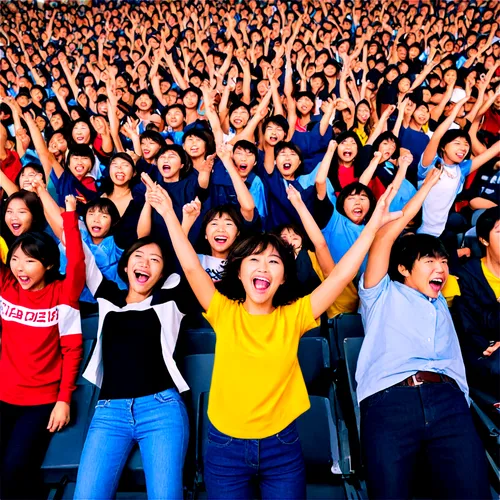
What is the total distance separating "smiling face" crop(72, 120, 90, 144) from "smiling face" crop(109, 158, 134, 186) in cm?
92

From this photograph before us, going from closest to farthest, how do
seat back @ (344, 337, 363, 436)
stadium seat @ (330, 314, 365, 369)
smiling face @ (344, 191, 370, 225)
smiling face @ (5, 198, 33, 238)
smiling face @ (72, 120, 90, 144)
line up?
seat back @ (344, 337, 363, 436) → stadium seat @ (330, 314, 365, 369) → smiling face @ (5, 198, 33, 238) → smiling face @ (344, 191, 370, 225) → smiling face @ (72, 120, 90, 144)

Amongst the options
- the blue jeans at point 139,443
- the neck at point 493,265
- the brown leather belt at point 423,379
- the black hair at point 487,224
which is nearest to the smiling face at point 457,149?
the black hair at point 487,224

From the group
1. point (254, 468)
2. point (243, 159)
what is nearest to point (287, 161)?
point (243, 159)

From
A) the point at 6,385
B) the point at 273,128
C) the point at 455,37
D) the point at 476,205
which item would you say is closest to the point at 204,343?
the point at 6,385

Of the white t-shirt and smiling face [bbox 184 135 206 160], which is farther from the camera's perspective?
smiling face [bbox 184 135 206 160]

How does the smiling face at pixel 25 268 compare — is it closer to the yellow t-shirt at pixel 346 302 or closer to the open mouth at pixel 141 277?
the open mouth at pixel 141 277

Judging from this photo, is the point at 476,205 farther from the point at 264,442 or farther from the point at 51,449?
the point at 51,449

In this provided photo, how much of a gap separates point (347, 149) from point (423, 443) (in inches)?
86.6

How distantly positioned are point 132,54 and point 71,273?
18.4 ft

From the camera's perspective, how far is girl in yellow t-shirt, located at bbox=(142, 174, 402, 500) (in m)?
1.28

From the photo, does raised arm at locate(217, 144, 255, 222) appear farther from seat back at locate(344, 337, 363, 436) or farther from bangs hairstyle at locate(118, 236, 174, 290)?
seat back at locate(344, 337, 363, 436)

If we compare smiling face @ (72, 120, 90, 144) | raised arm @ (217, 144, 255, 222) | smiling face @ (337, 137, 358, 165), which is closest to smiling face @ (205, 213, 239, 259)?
raised arm @ (217, 144, 255, 222)

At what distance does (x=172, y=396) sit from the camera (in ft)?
5.07

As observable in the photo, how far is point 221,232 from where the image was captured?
6.54ft
